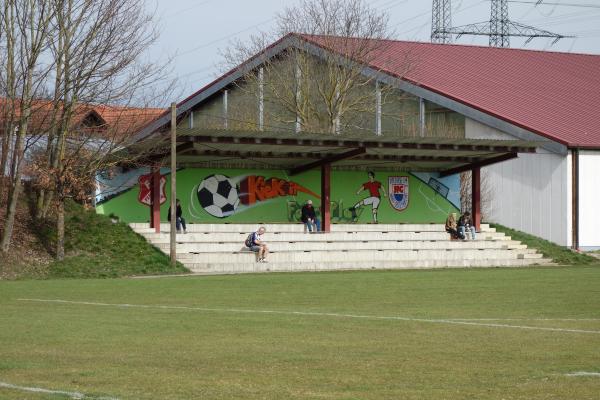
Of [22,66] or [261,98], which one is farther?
[261,98]

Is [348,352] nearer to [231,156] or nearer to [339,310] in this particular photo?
[339,310]

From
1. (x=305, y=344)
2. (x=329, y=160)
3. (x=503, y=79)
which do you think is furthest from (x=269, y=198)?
(x=305, y=344)

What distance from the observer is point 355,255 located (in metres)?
39.5

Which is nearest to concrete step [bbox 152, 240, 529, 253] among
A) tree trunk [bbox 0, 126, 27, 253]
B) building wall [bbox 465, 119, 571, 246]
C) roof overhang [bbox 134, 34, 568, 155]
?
building wall [bbox 465, 119, 571, 246]

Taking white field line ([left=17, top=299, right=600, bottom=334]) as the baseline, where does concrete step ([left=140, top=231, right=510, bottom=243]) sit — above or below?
above

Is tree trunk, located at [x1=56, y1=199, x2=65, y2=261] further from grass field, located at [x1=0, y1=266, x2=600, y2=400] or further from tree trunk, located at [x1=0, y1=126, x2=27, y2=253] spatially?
grass field, located at [x1=0, y1=266, x2=600, y2=400]

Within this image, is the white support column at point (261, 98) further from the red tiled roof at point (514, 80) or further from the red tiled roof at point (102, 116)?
the red tiled roof at point (102, 116)

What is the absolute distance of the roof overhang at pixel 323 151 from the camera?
38.0 metres

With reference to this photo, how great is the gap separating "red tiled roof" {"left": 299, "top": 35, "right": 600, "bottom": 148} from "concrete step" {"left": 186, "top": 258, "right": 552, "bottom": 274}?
9.03 meters

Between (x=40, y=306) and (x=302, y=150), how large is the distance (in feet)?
79.3

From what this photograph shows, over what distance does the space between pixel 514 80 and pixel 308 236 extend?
19.2 m

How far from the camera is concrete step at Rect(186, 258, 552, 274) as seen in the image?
35.8 m

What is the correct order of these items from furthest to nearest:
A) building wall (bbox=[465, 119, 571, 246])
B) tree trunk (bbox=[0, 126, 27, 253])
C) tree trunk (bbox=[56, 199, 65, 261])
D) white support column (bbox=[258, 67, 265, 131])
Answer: white support column (bbox=[258, 67, 265, 131]) < building wall (bbox=[465, 119, 571, 246]) < tree trunk (bbox=[56, 199, 65, 261]) < tree trunk (bbox=[0, 126, 27, 253])

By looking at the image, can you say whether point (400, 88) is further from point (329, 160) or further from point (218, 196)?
point (218, 196)
